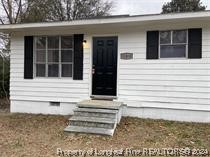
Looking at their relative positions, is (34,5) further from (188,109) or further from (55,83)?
(188,109)

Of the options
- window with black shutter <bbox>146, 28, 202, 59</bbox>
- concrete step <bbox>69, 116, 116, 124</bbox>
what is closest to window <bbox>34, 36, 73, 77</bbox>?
concrete step <bbox>69, 116, 116, 124</bbox>

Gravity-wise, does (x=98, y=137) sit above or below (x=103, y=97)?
below

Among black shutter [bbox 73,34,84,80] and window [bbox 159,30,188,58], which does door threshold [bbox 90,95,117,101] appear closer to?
black shutter [bbox 73,34,84,80]

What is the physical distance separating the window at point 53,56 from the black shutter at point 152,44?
2663 mm

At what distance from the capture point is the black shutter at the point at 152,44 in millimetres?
8922

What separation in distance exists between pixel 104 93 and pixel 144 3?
68.2 feet

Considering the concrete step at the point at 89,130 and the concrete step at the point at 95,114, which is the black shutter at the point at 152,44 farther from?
the concrete step at the point at 89,130

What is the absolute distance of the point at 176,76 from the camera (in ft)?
28.7

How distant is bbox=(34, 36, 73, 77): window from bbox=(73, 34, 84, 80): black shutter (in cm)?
24

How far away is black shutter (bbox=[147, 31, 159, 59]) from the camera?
8.92 m

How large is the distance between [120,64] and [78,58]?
4.75ft

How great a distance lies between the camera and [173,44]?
880 cm

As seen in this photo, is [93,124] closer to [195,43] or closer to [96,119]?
[96,119]

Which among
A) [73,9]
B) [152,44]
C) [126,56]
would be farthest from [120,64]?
[73,9]
